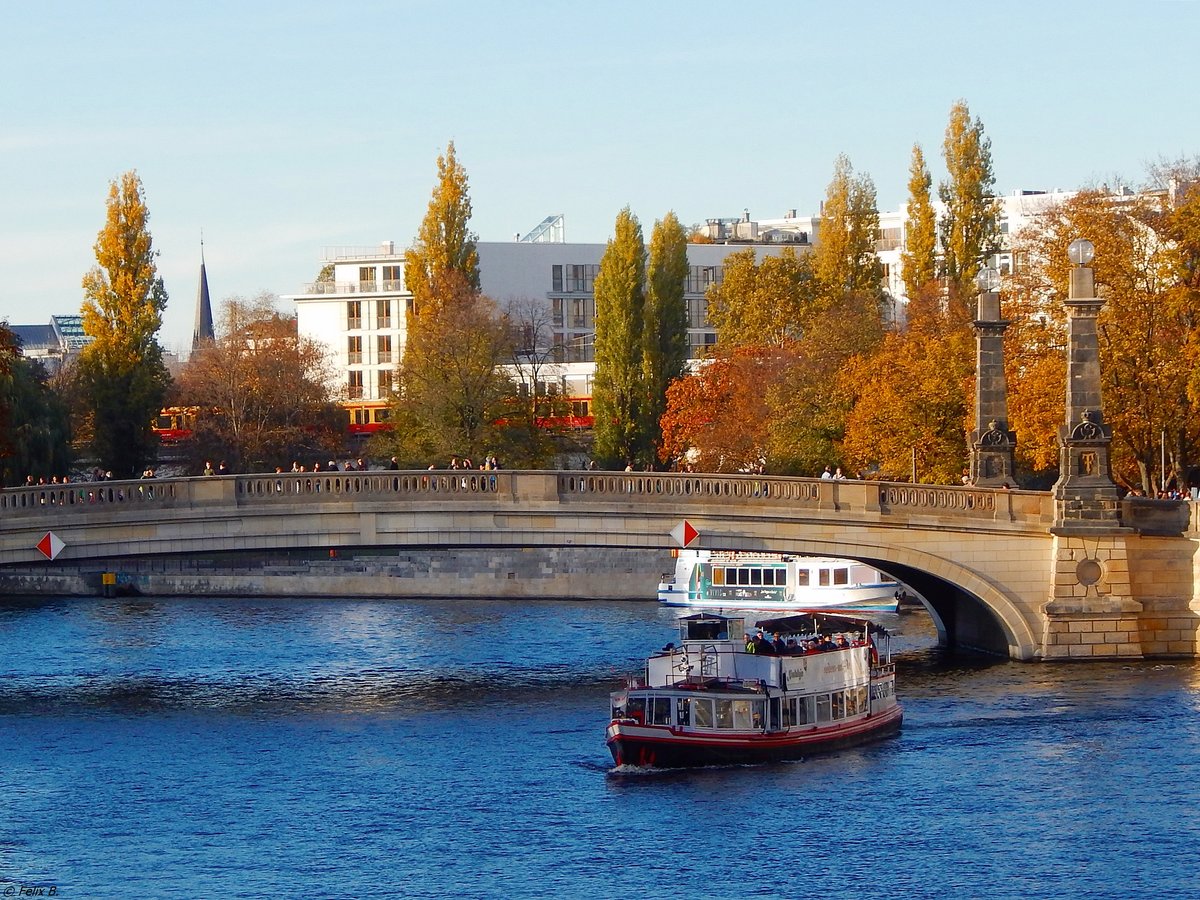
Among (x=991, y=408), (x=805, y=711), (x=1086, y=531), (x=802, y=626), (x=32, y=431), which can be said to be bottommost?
(x=805, y=711)

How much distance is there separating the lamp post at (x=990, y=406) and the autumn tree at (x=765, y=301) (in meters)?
32.9

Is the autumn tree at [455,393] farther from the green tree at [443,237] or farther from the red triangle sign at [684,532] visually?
the red triangle sign at [684,532]

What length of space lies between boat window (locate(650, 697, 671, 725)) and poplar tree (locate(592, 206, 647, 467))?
169 feet

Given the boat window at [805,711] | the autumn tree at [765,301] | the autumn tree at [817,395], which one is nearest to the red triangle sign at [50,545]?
the boat window at [805,711]

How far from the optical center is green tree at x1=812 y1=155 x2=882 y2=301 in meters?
108

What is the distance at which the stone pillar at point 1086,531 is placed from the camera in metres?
62.6

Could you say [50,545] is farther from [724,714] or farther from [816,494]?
[816,494]

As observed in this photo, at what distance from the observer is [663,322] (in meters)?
107

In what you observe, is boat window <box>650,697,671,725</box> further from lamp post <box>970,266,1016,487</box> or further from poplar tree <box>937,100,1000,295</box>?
poplar tree <box>937,100,1000,295</box>

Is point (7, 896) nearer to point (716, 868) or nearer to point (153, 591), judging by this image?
point (716, 868)

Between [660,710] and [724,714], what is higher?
[660,710]

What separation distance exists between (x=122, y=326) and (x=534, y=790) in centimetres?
5391

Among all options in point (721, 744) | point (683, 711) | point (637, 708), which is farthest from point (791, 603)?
point (637, 708)

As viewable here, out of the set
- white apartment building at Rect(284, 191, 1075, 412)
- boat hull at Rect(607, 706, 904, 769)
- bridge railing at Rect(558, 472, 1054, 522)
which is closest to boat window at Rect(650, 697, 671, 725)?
boat hull at Rect(607, 706, 904, 769)
